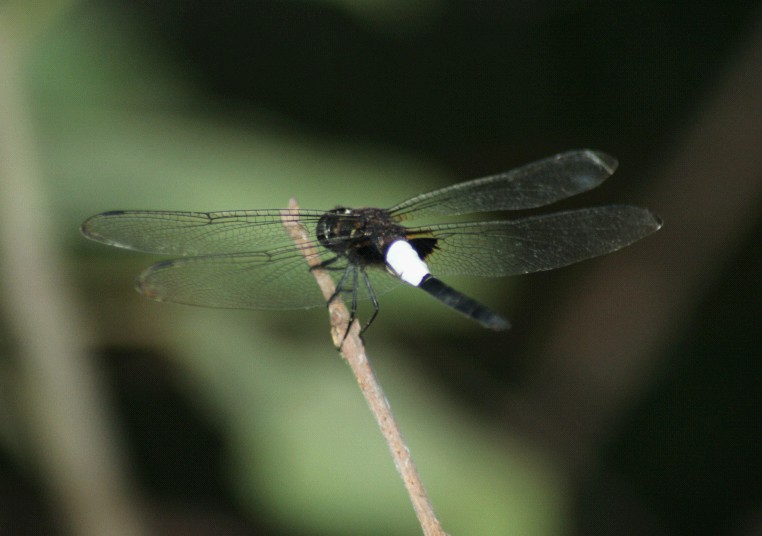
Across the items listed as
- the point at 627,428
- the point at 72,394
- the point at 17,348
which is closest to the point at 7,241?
the point at 17,348

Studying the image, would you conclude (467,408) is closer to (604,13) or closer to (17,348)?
(17,348)

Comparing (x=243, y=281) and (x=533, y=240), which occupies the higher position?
(x=533, y=240)

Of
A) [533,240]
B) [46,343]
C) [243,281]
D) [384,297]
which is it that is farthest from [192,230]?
[533,240]

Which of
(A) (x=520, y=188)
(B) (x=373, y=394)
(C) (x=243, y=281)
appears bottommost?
(C) (x=243, y=281)

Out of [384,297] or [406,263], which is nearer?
[406,263]

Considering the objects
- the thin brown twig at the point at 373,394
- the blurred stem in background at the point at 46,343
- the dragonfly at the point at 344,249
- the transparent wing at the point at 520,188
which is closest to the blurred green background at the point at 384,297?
the blurred stem in background at the point at 46,343

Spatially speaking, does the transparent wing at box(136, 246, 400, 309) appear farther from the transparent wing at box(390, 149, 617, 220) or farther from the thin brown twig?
the transparent wing at box(390, 149, 617, 220)

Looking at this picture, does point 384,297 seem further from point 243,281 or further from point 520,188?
point 243,281
